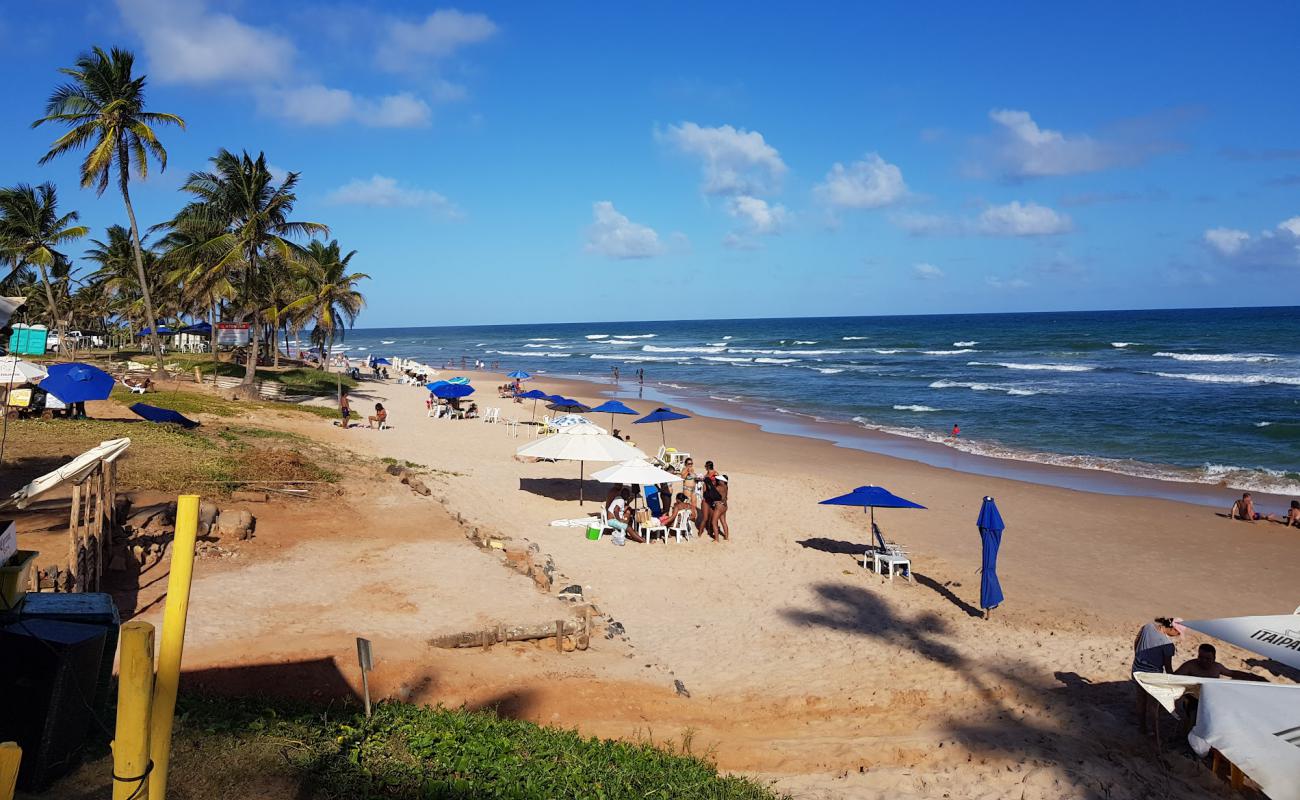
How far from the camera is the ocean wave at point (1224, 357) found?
5291 cm

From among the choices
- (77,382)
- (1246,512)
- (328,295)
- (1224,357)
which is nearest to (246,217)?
(328,295)

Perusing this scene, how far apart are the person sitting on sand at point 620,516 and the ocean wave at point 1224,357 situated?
5402 cm

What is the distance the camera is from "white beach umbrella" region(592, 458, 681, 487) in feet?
46.2

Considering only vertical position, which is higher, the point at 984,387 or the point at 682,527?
the point at 984,387

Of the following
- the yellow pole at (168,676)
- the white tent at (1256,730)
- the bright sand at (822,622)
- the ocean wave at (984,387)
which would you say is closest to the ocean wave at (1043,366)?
the ocean wave at (984,387)

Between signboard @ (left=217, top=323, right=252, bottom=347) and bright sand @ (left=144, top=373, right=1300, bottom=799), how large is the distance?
20425 millimetres

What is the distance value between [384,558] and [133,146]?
2415cm

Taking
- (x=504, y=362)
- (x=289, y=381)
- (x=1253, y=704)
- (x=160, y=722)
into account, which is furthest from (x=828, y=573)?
(x=504, y=362)

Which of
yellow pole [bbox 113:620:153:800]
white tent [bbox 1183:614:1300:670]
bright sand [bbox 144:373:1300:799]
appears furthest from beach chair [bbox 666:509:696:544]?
yellow pole [bbox 113:620:153:800]

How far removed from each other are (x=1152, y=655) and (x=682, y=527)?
7837 mm

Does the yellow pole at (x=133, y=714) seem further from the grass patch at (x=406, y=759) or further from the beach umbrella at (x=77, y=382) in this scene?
the beach umbrella at (x=77, y=382)

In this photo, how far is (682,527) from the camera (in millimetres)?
14375

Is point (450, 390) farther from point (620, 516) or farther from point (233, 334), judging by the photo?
point (620, 516)

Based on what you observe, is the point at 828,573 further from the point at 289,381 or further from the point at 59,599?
the point at 289,381
